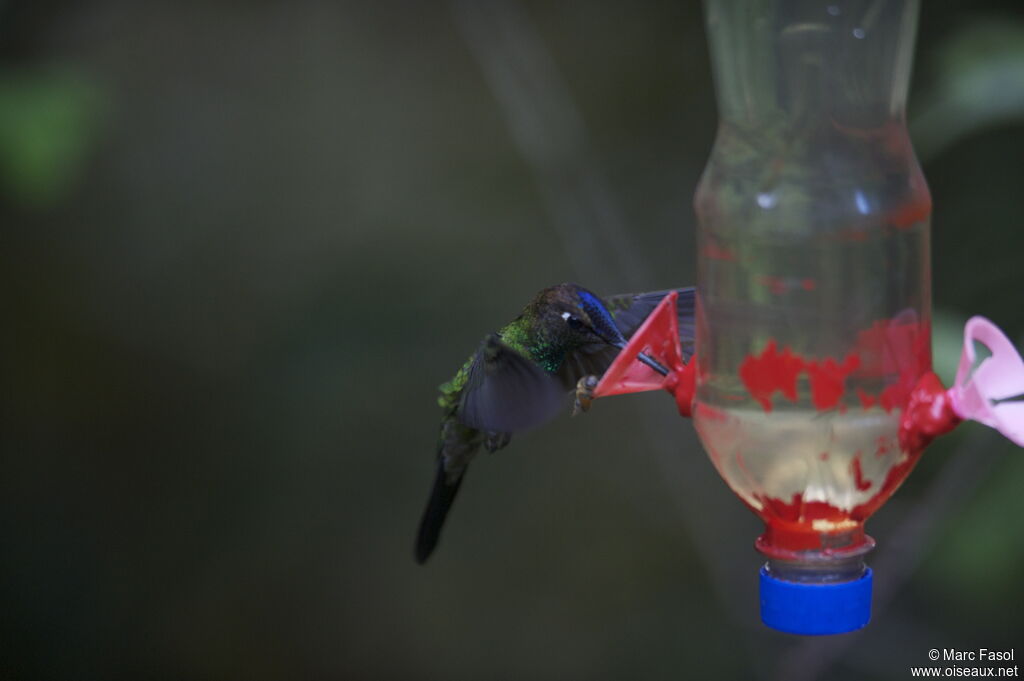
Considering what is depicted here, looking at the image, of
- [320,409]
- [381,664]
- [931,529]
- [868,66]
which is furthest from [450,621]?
[868,66]

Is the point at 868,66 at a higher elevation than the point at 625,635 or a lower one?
higher

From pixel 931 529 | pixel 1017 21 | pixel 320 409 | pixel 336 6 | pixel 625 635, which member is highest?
pixel 336 6

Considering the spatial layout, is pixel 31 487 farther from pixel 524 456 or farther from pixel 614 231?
pixel 614 231

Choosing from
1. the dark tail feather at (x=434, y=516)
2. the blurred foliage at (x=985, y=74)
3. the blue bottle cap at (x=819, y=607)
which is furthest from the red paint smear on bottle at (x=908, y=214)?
the blurred foliage at (x=985, y=74)

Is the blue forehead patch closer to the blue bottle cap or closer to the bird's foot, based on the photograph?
the bird's foot

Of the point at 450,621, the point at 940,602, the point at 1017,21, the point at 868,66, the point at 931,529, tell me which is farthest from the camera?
the point at 450,621

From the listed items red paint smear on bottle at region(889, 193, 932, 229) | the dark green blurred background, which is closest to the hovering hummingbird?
red paint smear on bottle at region(889, 193, 932, 229)

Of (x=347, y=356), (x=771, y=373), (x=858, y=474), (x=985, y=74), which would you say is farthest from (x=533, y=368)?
(x=347, y=356)
